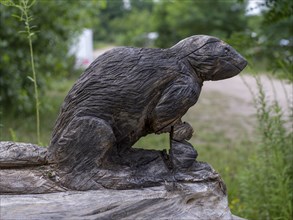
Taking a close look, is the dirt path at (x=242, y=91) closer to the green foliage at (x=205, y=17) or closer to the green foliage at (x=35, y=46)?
the green foliage at (x=35, y=46)

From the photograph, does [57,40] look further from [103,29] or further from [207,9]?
[103,29]

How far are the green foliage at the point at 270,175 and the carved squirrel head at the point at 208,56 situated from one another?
1.08 meters

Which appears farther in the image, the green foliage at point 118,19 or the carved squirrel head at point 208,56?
the green foliage at point 118,19

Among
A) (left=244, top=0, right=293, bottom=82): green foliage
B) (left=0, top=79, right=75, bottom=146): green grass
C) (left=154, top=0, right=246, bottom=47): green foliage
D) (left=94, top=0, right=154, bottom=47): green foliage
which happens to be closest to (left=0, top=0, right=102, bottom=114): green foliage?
(left=0, top=79, right=75, bottom=146): green grass

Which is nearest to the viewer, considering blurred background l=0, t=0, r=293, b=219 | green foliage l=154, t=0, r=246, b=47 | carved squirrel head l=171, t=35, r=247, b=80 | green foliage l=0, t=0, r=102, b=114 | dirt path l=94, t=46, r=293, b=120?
carved squirrel head l=171, t=35, r=247, b=80

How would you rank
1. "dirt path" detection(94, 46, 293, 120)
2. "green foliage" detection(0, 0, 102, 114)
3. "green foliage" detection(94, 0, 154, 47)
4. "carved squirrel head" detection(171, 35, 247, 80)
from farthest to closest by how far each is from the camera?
1. "green foliage" detection(94, 0, 154, 47)
2. "dirt path" detection(94, 46, 293, 120)
3. "green foliage" detection(0, 0, 102, 114)
4. "carved squirrel head" detection(171, 35, 247, 80)

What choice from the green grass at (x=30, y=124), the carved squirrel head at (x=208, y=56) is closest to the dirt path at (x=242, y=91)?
the green grass at (x=30, y=124)

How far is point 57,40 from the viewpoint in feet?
21.1

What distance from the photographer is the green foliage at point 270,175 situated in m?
3.39

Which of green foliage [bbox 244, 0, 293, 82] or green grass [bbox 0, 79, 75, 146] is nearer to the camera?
green foliage [bbox 244, 0, 293, 82]

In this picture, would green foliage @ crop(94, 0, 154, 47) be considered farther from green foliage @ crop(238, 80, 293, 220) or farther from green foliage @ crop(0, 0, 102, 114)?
green foliage @ crop(238, 80, 293, 220)

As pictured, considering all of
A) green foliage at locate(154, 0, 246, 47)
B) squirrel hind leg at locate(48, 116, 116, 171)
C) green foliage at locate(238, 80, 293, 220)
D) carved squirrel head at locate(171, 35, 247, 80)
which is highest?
green foliage at locate(154, 0, 246, 47)

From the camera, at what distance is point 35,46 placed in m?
6.14

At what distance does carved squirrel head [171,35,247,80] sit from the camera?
2.32m
